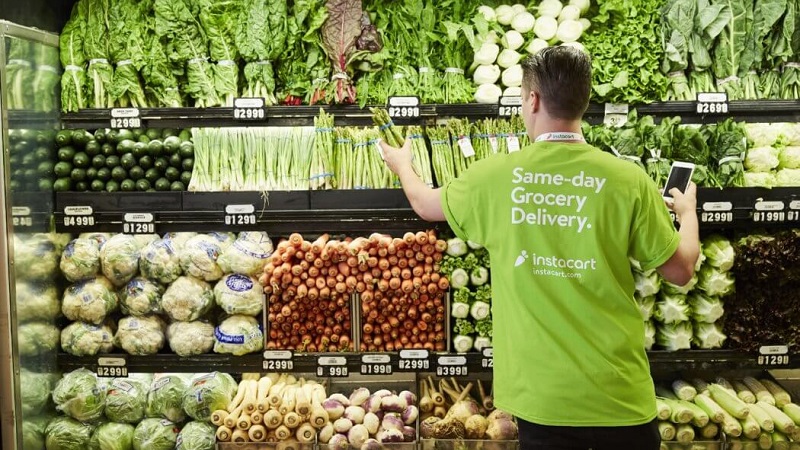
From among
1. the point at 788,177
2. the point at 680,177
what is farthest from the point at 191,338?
the point at 788,177

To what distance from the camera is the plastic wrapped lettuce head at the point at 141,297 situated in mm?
3428

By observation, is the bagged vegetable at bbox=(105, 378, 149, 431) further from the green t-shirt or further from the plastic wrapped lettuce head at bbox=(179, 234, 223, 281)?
the green t-shirt

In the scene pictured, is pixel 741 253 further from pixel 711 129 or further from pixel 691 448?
pixel 691 448

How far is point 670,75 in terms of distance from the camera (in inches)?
140

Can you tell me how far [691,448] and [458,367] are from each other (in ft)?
4.20

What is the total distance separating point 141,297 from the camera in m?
3.43

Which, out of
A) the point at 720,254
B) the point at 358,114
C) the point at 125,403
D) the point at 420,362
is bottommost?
the point at 125,403

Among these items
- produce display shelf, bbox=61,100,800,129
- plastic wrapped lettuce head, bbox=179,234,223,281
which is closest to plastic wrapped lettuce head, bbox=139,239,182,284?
plastic wrapped lettuce head, bbox=179,234,223,281

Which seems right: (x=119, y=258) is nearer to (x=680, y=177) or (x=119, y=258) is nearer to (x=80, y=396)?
(x=80, y=396)

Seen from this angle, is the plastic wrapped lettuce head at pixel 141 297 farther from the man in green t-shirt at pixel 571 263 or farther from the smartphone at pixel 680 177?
the smartphone at pixel 680 177

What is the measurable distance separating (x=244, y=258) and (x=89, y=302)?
90cm

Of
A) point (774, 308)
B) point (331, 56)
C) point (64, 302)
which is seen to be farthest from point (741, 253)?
point (64, 302)

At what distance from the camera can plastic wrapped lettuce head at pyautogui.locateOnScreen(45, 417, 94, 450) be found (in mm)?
3402

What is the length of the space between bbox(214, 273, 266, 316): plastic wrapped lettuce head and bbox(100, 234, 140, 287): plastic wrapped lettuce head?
19.7 inches
